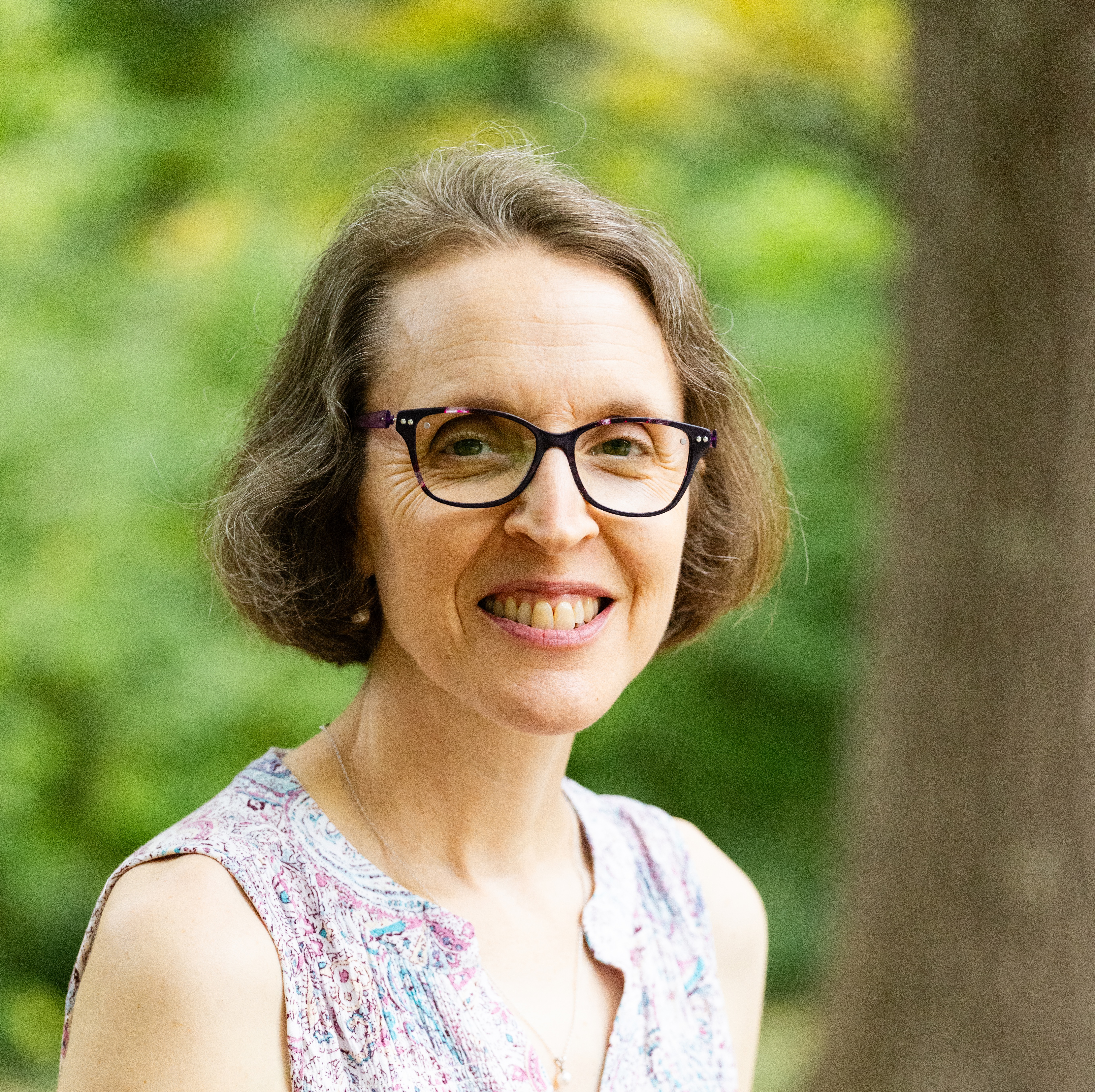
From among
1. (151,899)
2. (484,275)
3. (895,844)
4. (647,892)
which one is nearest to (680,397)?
(484,275)

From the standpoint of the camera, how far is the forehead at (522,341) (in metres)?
1.66

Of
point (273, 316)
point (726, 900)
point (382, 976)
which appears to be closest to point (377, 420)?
point (382, 976)

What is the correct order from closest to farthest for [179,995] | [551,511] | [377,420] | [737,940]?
[179,995] → [551,511] → [377,420] → [737,940]

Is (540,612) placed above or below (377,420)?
below

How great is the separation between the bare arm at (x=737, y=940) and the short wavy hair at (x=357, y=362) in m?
0.69

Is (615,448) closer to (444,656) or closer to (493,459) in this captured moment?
(493,459)

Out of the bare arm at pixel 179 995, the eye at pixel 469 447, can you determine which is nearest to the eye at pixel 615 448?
the eye at pixel 469 447

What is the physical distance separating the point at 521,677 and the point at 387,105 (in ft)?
19.9

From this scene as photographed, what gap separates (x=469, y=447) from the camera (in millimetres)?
1686

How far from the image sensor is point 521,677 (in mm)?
1686

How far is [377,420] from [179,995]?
76 centimetres

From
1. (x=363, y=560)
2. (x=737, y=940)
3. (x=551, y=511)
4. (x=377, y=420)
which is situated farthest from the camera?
(x=737, y=940)

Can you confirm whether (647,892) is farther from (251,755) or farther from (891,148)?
(891,148)

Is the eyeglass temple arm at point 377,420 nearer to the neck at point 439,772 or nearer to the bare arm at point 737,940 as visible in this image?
the neck at point 439,772
